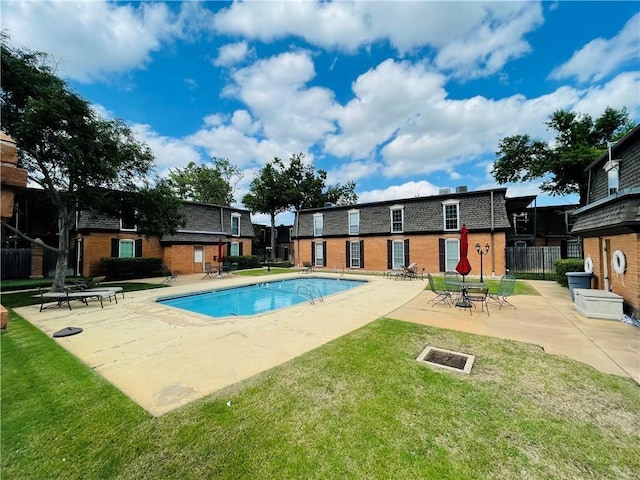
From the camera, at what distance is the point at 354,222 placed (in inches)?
894

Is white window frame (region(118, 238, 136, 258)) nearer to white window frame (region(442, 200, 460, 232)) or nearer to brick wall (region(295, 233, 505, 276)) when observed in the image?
brick wall (region(295, 233, 505, 276))

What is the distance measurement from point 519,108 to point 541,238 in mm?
17007

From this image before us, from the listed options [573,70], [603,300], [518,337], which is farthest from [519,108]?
[518,337]

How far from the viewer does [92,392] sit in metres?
3.55

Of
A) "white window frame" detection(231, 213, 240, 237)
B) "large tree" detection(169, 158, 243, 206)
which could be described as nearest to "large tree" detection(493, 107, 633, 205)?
"white window frame" detection(231, 213, 240, 237)

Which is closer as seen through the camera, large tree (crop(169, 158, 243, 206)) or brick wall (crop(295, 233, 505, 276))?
brick wall (crop(295, 233, 505, 276))

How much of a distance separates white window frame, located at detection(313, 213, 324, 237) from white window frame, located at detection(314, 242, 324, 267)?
98 cm

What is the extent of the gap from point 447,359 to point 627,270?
6.56 metres

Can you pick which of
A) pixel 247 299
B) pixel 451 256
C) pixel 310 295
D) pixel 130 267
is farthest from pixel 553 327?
pixel 130 267

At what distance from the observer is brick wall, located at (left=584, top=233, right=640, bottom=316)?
6422 millimetres

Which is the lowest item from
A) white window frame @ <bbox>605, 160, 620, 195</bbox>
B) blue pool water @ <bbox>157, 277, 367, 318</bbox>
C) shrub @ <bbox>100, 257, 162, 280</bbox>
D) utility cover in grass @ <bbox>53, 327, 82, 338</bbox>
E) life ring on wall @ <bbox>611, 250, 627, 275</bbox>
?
blue pool water @ <bbox>157, 277, 367, 318</bbox>

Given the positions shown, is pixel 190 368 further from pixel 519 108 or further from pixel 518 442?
pixel 519 108

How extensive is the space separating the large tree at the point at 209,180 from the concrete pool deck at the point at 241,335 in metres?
29.7

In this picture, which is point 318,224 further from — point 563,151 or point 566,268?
point 563,151
